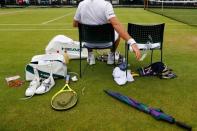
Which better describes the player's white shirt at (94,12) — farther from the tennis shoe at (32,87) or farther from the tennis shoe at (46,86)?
the tennis shoe at (32,87)

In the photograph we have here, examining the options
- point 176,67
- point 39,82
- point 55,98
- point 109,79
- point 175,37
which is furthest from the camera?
point 175,37

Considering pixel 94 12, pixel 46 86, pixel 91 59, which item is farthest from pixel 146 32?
pixel 46 86

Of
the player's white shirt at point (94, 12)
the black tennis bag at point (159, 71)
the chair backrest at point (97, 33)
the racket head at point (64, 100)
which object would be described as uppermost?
the player's white shirt at point (94, 12)

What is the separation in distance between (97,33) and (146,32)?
90 centimetres

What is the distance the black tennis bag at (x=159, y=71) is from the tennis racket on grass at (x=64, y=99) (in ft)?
5.83

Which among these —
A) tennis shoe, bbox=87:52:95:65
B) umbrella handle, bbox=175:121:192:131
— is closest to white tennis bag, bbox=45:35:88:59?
tennis shoe, bbox=87:52:95:65

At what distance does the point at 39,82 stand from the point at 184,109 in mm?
2506

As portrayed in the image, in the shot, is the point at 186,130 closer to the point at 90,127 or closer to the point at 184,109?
the point at 184,109

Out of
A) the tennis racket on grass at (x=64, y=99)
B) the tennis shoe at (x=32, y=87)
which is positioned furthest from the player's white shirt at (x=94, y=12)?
the tennis racket on grass at (x=64, y=99)

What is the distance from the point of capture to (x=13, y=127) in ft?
14.3

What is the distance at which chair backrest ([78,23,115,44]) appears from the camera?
627 centimetres

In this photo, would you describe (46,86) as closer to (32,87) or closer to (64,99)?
(32,87)

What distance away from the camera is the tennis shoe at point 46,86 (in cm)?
558

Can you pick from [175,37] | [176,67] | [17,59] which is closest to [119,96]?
[176,67]
